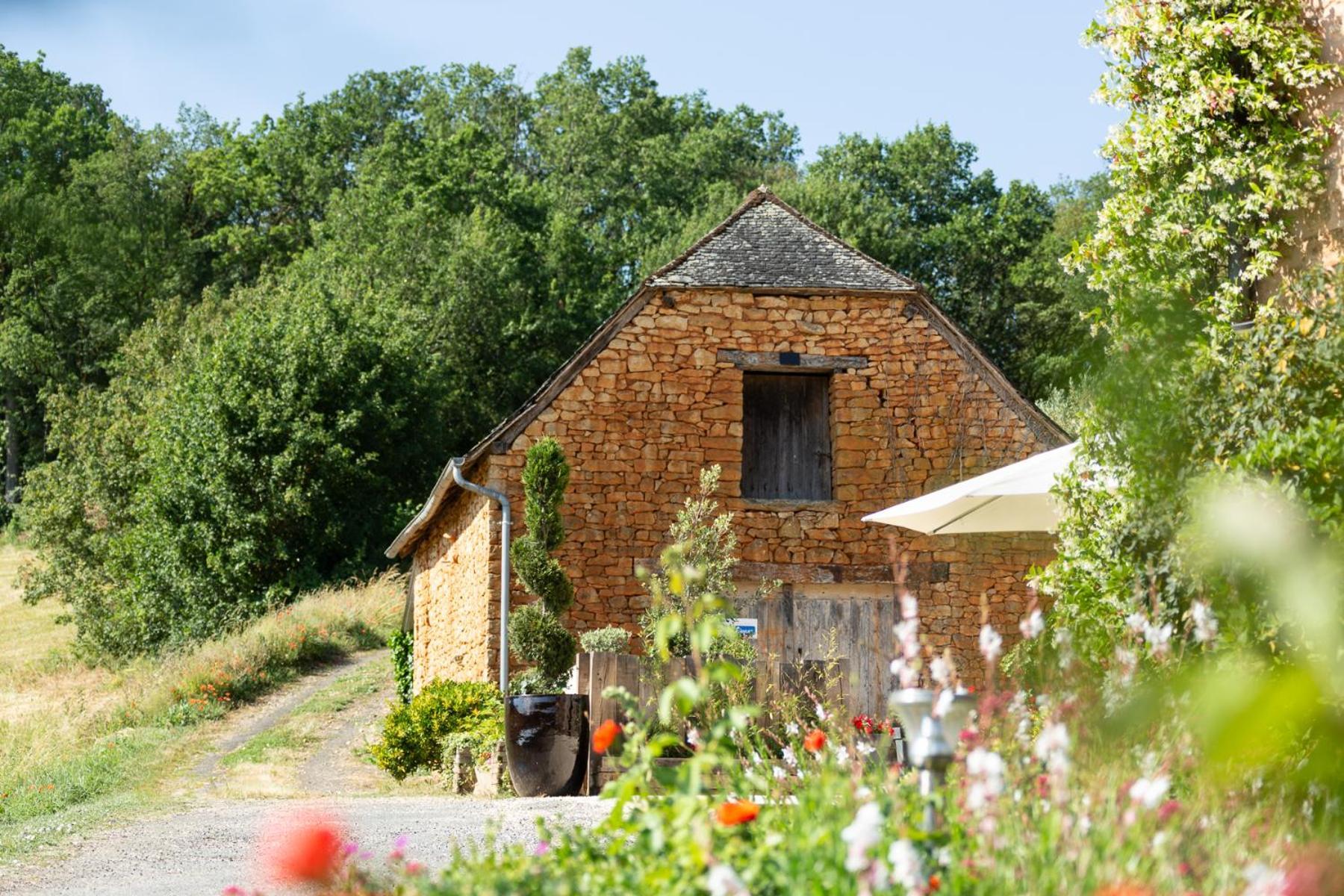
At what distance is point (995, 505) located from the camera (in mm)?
8727

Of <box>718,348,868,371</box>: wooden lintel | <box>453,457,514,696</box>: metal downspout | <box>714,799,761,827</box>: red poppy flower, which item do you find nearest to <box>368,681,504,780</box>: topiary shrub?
<box>453,457,514,696</box>: metal downspout

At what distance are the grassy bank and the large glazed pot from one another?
2.74 meters

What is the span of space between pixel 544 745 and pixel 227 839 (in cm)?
300

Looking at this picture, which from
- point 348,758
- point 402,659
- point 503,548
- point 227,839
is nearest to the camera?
point 227,839

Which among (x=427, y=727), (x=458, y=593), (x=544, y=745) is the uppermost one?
(x=458, y=593)

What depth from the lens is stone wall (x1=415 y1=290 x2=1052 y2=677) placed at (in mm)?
14406

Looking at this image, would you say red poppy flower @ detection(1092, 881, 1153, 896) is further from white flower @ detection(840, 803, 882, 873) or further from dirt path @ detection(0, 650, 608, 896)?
dirt path @ detection(0, 650, 608, 896)

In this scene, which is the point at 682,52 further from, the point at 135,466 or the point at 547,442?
the point at 135,466

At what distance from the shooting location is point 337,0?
2.34 m

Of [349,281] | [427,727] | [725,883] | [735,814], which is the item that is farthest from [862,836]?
[349,281]

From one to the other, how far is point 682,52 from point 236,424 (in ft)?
65.0

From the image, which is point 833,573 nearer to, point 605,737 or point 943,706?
point 605,737

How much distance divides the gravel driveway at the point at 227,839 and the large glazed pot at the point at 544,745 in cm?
29

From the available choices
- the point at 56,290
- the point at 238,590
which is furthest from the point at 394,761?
the point at 56,290
